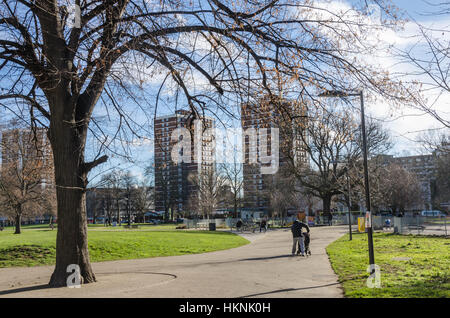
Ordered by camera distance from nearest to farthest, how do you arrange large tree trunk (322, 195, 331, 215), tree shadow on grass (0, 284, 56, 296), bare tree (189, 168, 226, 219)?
1. tree shadow on grass (0, 284, 56, 296)
2. large tree trunk (322, 195, 331, 215)
3. bare tree (189, 168, 226, 219)

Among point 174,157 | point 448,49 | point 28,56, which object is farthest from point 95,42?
point 448,49

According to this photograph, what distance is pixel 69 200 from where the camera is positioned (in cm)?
1058

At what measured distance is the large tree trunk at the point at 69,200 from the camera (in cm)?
1052

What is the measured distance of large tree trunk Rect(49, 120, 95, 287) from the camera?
10.5 m

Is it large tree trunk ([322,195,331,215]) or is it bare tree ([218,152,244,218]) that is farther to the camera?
bare tree ([218,152,244,218])

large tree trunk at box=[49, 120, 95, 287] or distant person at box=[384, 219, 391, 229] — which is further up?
large tree trunk at box=[49, 120, 95, 287]

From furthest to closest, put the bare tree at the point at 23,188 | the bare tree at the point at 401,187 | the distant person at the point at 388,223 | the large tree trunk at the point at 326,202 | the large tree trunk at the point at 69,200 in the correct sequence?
1. the bare tree at the point at 401,187
2. the large tree trunk at the point at 326,202
3. the distant person at the point at 388,223
4. the bare tree at the point at 23,188
5. the large tree trunk at the point at 69,200

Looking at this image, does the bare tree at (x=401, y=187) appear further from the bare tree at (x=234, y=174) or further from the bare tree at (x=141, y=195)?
the bare tree at (x=141, y=195)

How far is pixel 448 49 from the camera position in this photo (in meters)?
8.59

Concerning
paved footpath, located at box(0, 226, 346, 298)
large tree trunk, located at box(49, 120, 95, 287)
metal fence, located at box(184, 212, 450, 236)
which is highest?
large tree trunk, located at box(49, 120, 95, 287)

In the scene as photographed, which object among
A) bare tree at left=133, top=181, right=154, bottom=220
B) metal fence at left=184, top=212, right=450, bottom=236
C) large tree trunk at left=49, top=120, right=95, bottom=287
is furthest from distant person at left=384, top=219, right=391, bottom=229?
bare tree at left=133, top=181, right=154, bottom=220

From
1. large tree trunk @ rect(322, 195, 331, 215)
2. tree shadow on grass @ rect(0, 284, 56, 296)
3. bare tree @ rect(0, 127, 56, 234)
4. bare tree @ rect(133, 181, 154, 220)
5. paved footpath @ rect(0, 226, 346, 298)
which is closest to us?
paved footpath @ rect(0, 226, 346, 298)

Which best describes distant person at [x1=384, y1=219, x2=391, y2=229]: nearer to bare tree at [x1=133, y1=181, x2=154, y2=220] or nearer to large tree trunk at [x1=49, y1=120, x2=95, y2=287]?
large tree trunk at [x1=49, y1=120, x2=95, y2=287]

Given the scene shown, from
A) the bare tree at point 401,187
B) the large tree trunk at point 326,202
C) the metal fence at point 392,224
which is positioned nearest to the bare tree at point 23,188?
the metal fence at point 392,224
